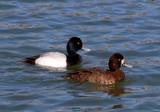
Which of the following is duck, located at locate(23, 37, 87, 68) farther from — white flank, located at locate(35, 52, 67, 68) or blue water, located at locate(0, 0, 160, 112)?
blue water, located at locate(0, 0, 160, 112)

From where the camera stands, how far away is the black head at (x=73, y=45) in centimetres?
1459

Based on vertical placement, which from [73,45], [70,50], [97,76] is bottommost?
[97,76]

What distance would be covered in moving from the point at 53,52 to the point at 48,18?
301 cm

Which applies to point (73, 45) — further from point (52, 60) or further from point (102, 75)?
point (102, 75)

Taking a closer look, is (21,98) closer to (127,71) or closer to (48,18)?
(127,71)

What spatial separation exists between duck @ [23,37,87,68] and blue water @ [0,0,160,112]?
0.20m

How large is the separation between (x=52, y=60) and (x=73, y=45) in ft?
2.28

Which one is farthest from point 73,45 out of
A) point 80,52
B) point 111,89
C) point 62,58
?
point 111,89

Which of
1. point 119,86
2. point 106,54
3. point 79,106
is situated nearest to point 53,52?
point 106,54

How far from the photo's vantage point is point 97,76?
1278cm

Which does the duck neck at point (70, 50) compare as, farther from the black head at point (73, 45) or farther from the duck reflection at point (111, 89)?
the duck reflection at point (111, 89)

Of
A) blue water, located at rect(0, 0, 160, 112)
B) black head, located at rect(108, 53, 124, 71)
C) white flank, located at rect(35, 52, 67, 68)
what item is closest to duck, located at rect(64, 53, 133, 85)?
black head, located at rect(108, 53, 124, 71)

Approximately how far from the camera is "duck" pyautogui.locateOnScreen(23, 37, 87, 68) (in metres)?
14.0

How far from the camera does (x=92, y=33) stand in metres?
16.1
